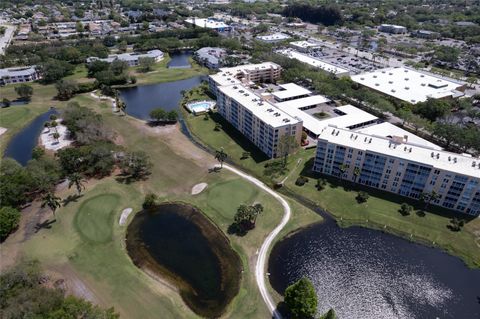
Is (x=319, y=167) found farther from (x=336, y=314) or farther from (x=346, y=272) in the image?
(x=336, y=314)

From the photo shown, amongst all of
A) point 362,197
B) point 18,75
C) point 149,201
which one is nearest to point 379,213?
point 362,197

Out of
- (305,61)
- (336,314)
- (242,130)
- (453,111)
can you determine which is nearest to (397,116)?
(453,111)

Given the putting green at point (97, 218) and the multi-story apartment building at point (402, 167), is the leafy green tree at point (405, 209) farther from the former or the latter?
the putting green at point (97, 218)

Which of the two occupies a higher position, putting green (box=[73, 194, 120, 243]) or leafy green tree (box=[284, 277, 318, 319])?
leafy green tree (box=[284, 277, 318, 319])

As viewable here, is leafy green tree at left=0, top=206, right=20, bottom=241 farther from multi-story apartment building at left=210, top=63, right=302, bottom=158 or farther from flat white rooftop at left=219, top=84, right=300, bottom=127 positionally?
flat white rooftop at left=219, top=84, right=300, bottom=127

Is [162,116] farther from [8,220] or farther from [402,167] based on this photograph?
[402,167]

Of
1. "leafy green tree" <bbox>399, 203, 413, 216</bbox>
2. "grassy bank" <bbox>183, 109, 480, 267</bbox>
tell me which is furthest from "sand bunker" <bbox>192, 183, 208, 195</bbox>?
"leafy green tree" <bbox>399, 203, 413, 216</bbox>

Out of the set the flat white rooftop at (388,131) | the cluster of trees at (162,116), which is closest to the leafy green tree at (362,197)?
the flat white rooftop at (388,131)
